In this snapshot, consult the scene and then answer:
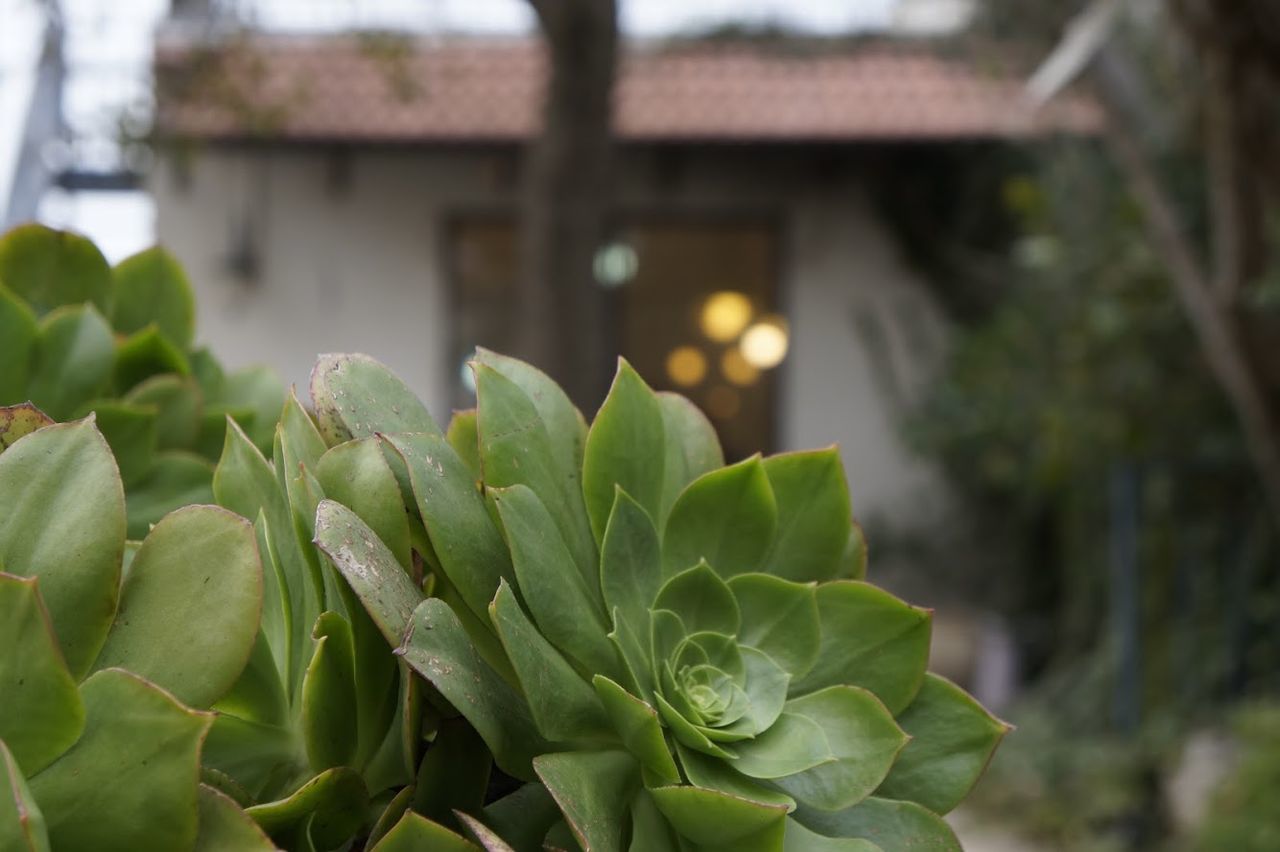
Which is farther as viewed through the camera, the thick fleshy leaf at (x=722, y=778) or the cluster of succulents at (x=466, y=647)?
the thick fleshy leaf at (x=722, y=778)

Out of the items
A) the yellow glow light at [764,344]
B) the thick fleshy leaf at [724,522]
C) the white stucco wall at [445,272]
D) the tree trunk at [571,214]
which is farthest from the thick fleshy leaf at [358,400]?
the yellow glow light at [764,344]

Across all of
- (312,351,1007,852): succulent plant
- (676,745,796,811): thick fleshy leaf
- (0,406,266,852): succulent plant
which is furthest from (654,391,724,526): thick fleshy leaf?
(0,406,266,852): succulent plant

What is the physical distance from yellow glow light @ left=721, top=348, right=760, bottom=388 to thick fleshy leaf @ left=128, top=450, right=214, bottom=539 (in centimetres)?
706

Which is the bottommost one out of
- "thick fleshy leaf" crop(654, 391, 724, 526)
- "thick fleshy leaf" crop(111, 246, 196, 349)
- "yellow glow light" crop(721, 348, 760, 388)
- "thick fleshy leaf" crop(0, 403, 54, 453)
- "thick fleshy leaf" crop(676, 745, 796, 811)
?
"yellow glow light" crop(721, 348, 760, 388)

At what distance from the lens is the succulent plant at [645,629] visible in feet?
1.28

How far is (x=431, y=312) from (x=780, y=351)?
84.9 inches

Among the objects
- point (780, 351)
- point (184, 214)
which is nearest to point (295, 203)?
point (184, 214)

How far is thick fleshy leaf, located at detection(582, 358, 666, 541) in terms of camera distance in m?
0.48

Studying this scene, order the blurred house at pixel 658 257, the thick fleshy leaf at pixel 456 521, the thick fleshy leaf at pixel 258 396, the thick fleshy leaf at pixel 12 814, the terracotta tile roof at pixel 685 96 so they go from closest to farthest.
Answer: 1. the thick fleshy leaf at pixel 12 814
2. the thick fleshy leaf at pixel 456 521
3. the thick fleshy leaf at pixel 258 396
4. the terracotta tile roof at pixel 685 96
5. the blurred house at pixel 658 257

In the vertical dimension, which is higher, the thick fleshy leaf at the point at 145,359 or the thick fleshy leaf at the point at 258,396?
the thick fleshy leaf at the point at 145,359

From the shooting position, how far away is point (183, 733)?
0.33 metres

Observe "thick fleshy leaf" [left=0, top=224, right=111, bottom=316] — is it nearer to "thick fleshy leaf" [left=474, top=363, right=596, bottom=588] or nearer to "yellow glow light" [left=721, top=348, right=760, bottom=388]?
"thick fleshy leaf" [left=474, top=363, right=596, bottom=588]

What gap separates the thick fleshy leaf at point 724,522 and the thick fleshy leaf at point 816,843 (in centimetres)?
12

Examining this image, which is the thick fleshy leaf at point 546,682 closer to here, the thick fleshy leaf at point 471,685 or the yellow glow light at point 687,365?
the thick fleshy leaf at point 471,685
